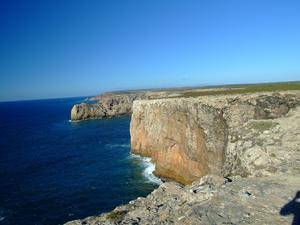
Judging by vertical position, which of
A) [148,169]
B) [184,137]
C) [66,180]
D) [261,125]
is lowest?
[148,169]

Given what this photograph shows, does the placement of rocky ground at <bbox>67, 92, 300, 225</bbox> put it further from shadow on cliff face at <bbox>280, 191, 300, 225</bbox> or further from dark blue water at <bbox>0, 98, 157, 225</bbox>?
dark blue water at <bbox>0, 98, 157, 225</bbox>

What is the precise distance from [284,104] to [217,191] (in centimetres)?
2268

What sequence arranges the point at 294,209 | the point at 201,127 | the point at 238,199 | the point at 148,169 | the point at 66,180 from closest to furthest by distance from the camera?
1. the point at 294,209
2. the point at 238,199
3. the point at 201,127
4. the point at 66,180
5. the point at 148,169

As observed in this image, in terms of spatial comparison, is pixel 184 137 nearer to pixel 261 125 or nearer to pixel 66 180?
pixel 261 125

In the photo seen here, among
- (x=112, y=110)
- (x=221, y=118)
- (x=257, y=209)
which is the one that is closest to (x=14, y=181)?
(x=221, y=118)

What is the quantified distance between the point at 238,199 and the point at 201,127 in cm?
2493

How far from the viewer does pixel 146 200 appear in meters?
13.7

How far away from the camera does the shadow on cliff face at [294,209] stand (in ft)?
34.7

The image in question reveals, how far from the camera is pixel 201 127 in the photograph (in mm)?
37062

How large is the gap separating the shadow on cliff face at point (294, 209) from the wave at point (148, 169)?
30709 millimetres

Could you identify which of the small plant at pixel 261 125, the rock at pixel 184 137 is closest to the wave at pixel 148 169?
the rock at pixel 184 137

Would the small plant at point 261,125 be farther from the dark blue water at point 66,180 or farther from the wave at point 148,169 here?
the wave at point 148,169

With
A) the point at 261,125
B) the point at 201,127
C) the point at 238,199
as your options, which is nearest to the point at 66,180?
the point at 201,127

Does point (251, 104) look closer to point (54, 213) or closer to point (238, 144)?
point (238, 144)
